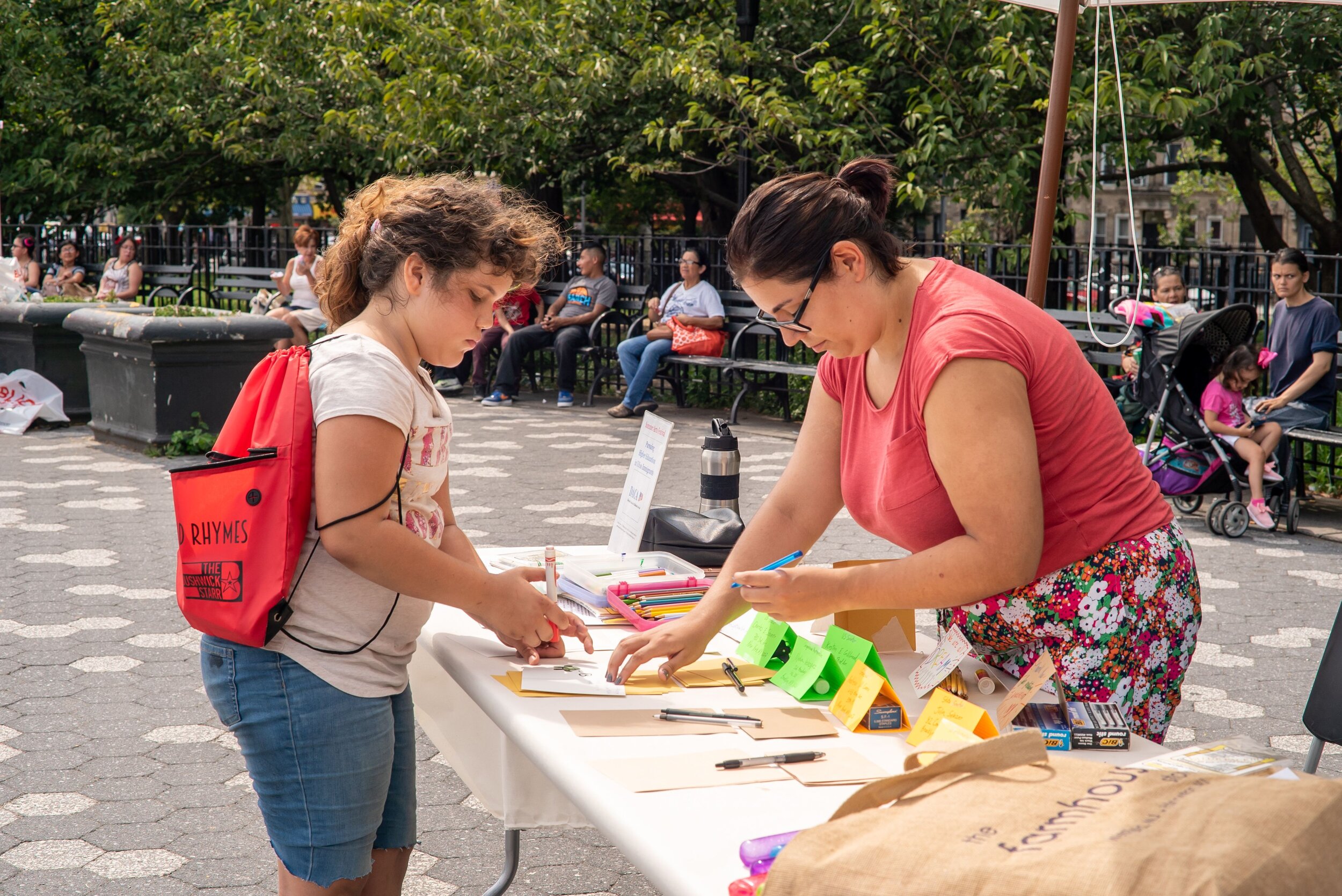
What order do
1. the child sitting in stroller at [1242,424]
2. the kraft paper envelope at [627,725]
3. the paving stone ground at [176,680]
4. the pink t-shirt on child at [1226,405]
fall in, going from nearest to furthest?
the kraft paper envelope at [627,725] < the paving stone ground at [176,680] < the child sitting in stroller at [1242,424] < the pink t-shirt on child at [1226,405]

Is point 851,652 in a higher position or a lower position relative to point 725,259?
lower

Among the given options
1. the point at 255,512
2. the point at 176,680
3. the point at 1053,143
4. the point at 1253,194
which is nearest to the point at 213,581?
the point at 255,512

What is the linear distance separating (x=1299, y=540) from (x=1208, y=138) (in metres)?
5.67

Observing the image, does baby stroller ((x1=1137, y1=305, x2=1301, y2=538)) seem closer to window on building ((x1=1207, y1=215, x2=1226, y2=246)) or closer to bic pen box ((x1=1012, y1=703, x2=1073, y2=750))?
bic pen box ((x1=1012, y1=703, x2=1073, y2=750))

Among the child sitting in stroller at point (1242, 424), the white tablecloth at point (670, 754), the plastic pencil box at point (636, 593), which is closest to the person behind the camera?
the white tablecloth at point (670, 754)

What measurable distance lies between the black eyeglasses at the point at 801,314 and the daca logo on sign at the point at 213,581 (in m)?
0.92

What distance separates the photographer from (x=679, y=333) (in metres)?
11.3

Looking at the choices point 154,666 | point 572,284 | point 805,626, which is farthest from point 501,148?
point 805,626

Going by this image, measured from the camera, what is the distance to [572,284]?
12562mm

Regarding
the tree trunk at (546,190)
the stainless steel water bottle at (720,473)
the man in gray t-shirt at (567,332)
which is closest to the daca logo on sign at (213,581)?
the stainless steel water bottle at (720,473)

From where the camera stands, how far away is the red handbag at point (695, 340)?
11.2 metres

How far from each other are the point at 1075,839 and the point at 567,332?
440 inches

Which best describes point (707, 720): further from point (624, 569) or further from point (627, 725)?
point (624, 569)

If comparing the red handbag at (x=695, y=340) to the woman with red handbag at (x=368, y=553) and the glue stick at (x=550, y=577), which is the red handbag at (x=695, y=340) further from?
the woman with red handbag at (x=368, y=553)
